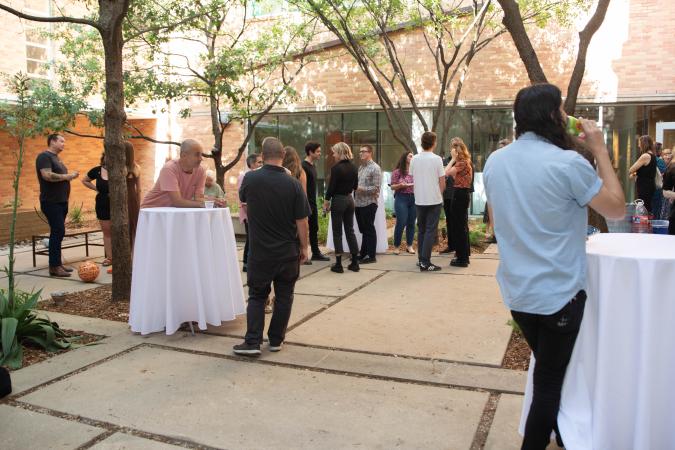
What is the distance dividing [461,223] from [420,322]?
334 centimetres

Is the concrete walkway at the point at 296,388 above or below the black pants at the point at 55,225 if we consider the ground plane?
below

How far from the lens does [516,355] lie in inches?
196

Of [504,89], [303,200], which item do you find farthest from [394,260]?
[504,89]

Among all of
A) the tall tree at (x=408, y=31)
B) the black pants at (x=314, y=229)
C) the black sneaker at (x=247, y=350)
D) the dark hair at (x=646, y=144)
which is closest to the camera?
the black sneaker at (x=247, y=350)

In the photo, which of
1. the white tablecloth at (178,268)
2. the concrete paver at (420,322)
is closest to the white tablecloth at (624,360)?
the concrete paver at (420,322)

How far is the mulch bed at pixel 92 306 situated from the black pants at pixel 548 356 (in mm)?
4688

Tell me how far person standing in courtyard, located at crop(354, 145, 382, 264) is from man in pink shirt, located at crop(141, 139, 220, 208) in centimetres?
347

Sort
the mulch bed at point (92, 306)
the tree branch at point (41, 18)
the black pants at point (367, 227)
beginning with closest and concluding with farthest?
the tree branch at point (41, 18)
the mulch bed at point (92, 306)
the black pants at point (367, 227)

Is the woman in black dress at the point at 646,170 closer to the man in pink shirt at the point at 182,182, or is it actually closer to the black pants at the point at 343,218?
the black pants at the point at 343,218

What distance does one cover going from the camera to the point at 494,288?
753 cm

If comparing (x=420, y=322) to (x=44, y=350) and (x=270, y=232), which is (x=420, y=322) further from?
(x=44, y=350)

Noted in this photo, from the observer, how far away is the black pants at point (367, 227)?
947 cm

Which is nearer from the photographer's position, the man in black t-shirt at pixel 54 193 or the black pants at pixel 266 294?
the black pants at pixel 266 294

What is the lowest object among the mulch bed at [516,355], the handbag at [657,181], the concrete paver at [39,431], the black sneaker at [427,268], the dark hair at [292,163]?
the concrete paver at [39,431]
